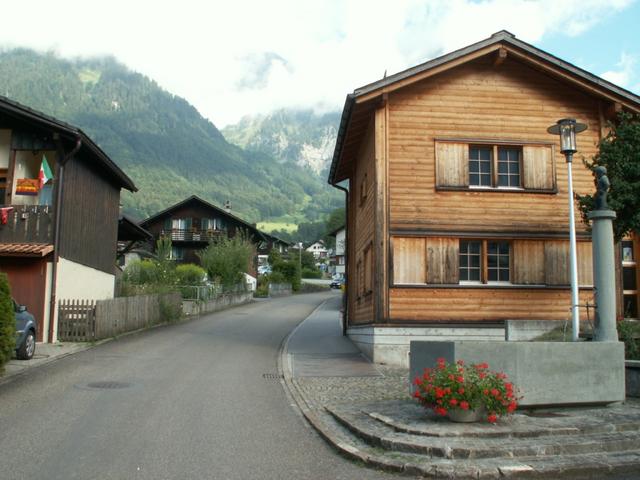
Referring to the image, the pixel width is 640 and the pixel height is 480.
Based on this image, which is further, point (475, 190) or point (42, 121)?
point (42, 121)

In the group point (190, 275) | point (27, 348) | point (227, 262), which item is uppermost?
point (227, 262)

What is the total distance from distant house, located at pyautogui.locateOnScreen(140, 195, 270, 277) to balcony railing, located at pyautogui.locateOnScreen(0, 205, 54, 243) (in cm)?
4258

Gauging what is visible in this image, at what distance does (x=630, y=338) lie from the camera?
11.8 metres

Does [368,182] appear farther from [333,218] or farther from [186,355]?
[333,218]

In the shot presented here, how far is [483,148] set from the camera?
17.0 metres

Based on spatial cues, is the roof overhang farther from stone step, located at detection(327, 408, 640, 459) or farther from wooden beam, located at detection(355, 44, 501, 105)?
stone step, located at detection(327, 408, 640, 459)

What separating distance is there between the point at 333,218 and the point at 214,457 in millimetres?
127801

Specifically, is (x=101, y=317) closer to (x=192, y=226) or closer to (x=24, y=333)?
(x=24, y=333)

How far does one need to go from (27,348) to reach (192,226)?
48.1 metres

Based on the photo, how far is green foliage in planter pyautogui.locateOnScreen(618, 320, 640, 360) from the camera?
11.3m

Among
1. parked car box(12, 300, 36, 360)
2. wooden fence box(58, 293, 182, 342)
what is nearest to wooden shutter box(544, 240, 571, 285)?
parked car box(12, 300, 36, 360)

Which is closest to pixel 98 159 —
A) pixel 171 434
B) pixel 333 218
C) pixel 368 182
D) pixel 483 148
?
pixel 368 182

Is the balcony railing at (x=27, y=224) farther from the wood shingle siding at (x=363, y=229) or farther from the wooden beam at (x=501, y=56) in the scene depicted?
the wooden beam at (x=501, y=56)

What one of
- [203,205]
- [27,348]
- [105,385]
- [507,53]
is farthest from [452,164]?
[203,205]
